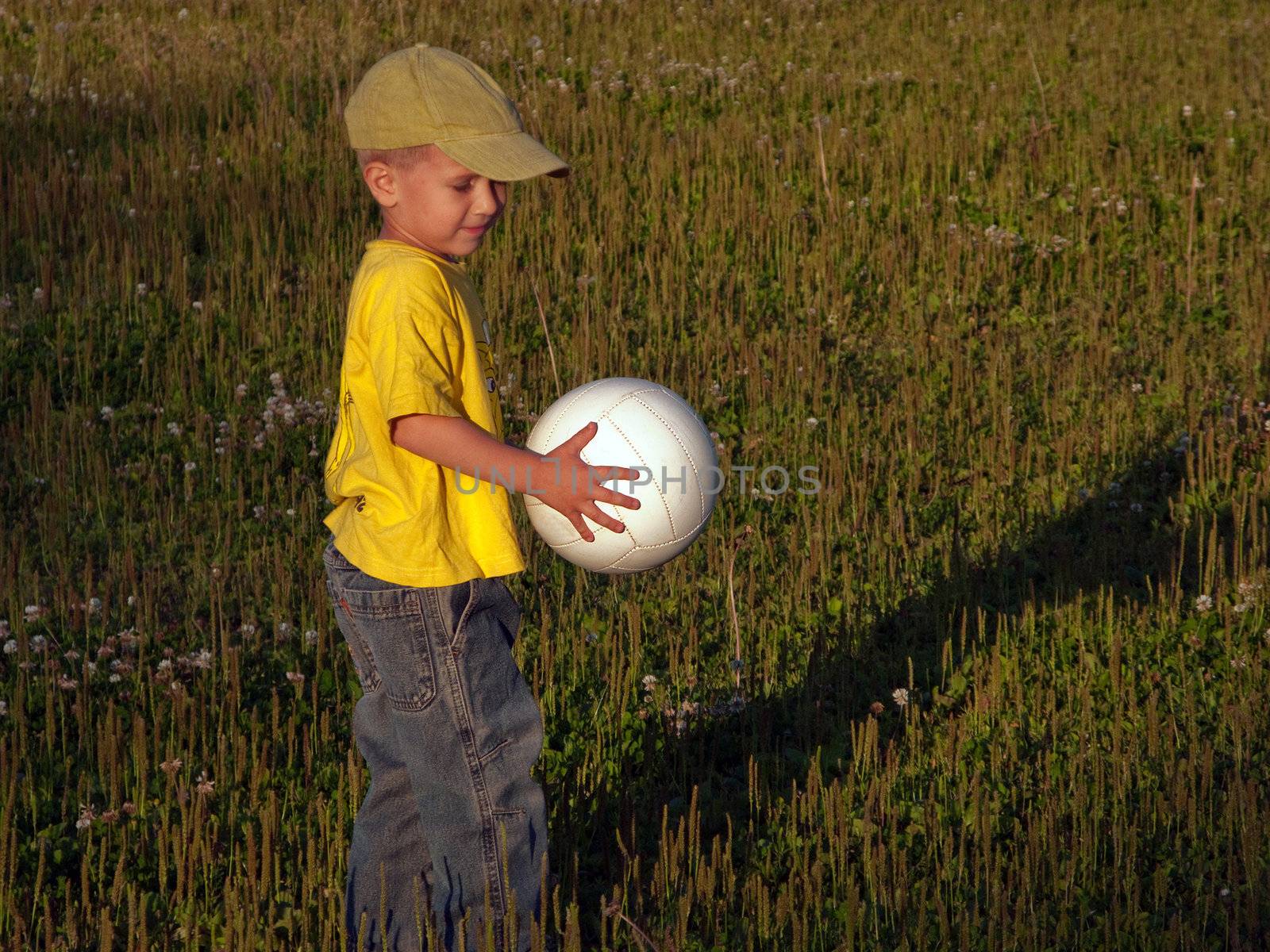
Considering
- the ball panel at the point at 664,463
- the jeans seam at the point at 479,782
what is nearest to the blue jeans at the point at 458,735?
the jeans seam at the point at 479,782

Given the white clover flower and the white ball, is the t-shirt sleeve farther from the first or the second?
the white clover flower

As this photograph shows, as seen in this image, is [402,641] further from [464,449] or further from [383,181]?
[383,181]

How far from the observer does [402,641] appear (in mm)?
3645

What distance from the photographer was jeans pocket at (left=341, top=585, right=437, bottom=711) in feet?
11.9

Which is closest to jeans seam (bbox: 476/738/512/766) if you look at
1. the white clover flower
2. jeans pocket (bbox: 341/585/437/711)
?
jeans pocket (bbox: 341/585/437/711)

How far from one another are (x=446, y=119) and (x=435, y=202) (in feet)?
0.67

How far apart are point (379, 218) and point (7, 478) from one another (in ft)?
11.3

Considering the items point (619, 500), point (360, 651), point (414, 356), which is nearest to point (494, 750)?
point (360, 651)

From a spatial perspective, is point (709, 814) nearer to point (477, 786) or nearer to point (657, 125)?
point (477, 786)

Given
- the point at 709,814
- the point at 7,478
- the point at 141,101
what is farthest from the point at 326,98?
the point at 709,814

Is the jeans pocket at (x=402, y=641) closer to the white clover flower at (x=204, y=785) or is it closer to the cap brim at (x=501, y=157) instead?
the cap brim at (x=501, y=157)

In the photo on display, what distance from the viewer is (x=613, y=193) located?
10023mm

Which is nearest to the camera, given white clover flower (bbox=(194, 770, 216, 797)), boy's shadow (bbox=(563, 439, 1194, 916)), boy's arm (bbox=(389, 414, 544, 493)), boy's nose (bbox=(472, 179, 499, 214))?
boy's arm (bbox=(389, 414, 544, 493))

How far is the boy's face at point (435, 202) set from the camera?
3.69 m
